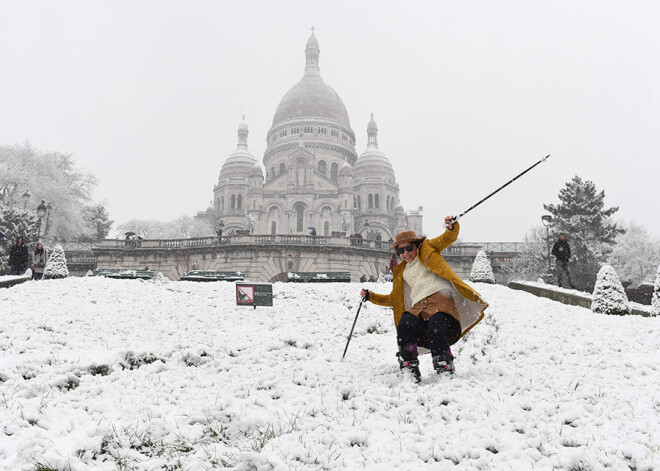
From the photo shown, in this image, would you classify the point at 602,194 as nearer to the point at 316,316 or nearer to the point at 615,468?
the point at 316,316

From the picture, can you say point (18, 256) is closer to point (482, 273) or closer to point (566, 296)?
point (482, 273)

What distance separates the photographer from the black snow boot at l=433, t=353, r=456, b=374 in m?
5.64

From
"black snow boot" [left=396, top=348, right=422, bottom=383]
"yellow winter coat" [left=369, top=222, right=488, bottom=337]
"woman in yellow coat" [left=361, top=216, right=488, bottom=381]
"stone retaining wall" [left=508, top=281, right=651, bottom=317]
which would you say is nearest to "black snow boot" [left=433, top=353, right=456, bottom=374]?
"woman in yellow coat" [left=361, top=216, right=488, bottom=381]

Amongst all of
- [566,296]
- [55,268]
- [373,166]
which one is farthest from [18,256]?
[373,166]

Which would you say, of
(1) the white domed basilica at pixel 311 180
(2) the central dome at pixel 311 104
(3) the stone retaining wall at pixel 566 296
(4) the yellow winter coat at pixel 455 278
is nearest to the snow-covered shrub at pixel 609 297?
(3) the stone retaining wall at pixel 566 296

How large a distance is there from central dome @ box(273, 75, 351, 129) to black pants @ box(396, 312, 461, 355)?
77.4 meters

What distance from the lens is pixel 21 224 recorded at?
32.9 m

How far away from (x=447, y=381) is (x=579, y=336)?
3448mm

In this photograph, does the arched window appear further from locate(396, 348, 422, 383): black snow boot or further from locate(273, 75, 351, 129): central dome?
locate(396, 348, 422, 383): black snow boot

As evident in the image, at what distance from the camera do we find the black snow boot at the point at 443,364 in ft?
18.5

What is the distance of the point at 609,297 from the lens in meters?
10.6

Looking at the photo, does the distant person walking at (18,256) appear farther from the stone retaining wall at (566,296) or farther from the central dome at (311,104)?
the central dome at (311,104)

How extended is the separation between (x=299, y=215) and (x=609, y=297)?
5486 cm

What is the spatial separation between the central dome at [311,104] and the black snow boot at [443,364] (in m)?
77.3
